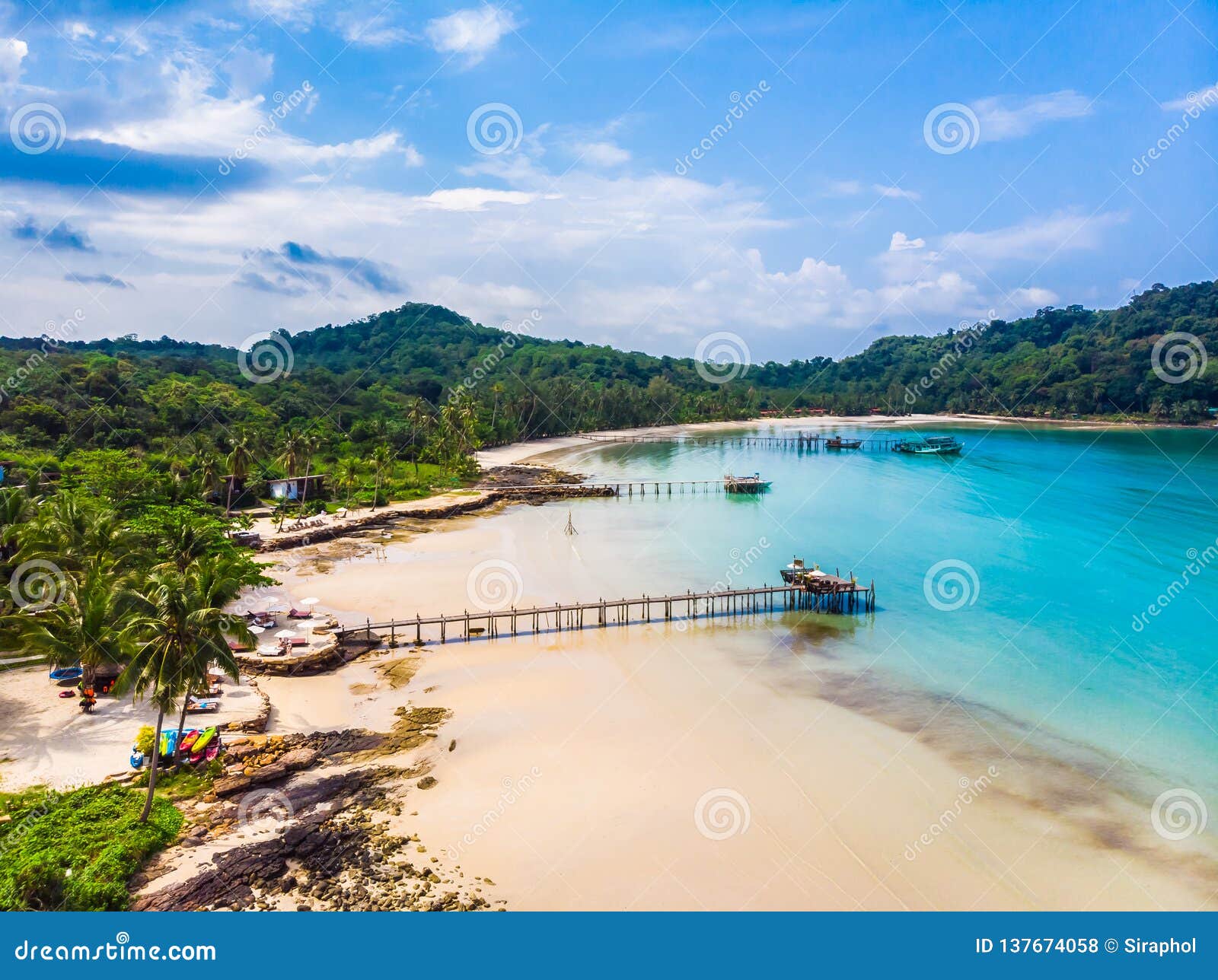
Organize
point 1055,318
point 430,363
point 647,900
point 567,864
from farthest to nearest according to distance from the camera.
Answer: point 1055,318, point 430,363, point 567,864, point 647,900

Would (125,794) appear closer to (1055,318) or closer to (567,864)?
(567,864)

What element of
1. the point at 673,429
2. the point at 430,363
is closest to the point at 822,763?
the point at 673,429

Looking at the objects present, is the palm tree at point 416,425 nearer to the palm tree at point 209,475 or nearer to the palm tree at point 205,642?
the palm tree at point 209,475

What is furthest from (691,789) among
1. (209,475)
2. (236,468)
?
(236,468)

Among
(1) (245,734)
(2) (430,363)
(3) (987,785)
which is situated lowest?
(3) (987,785)

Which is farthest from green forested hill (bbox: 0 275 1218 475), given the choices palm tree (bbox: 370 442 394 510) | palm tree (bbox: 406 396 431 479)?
palm tree (bbox: 370 442 394 510)

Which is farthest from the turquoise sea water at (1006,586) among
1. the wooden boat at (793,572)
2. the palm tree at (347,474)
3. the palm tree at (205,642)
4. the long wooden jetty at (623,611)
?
the palm tree at (205,642)

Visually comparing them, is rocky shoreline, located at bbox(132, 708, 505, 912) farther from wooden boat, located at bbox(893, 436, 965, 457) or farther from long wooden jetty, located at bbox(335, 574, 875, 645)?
wooden boat, located at bbox(893, 436, 965, 457)
